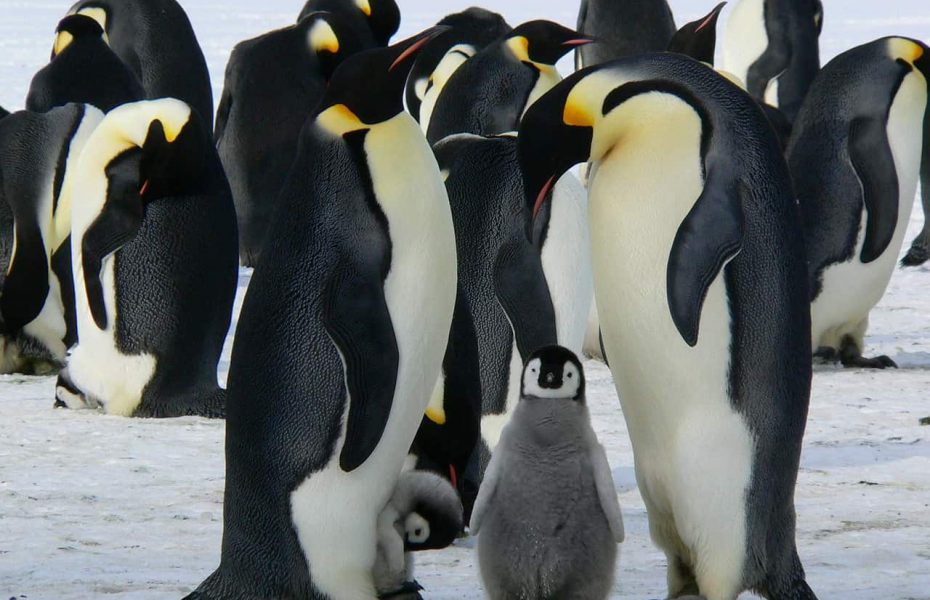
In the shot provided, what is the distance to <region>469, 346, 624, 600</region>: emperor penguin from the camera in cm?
313

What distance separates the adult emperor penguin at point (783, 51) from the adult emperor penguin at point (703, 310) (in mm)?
8052

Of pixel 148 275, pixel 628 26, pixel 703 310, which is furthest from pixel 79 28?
pixel 628 26

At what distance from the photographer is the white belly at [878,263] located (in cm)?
645

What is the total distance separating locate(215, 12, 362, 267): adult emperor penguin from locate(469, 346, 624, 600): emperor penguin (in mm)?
5665

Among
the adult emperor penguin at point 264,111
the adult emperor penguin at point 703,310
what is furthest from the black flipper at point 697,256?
the adult emperor penguin at point 264,111

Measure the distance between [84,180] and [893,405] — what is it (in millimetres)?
2831

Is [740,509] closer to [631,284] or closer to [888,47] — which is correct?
[631,284]

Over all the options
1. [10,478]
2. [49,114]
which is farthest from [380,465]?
[49,114]

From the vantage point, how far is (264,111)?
9.04 m

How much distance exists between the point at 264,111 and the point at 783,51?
4176 millimetres

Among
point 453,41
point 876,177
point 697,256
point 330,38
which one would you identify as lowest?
point 697,256

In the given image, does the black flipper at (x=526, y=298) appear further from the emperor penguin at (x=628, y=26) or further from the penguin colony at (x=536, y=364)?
the emperor penguin at (x=628, y=26)

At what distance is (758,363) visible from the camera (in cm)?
324

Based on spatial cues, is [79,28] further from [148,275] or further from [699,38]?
[699,38]
